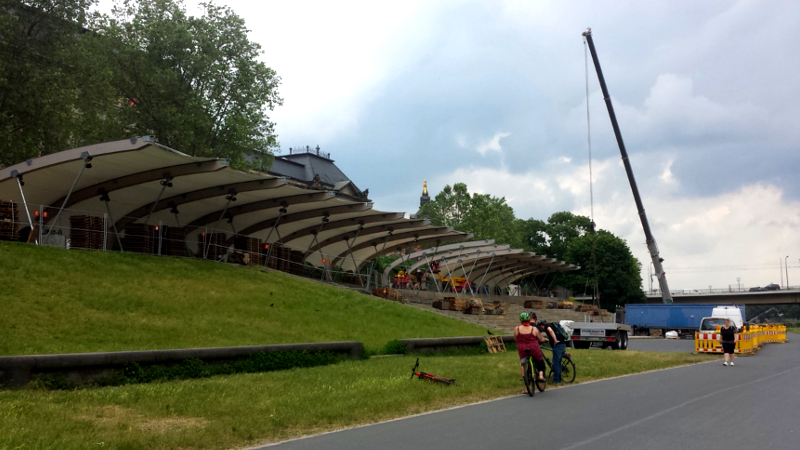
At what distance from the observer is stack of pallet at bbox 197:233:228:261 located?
28203 mm

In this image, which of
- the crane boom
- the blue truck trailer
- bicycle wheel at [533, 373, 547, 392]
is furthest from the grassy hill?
the blue truck trailer

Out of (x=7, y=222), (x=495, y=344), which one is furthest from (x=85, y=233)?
(x=495, y=344)

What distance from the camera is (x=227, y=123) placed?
124 feet

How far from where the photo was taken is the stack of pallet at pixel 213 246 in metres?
28.2

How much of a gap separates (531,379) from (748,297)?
90.2 meters

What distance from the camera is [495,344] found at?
22.8m

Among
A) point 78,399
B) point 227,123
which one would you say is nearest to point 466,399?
point 78,399

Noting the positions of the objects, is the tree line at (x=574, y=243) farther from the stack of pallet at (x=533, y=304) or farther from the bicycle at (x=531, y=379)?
the bicycle at (x=531, y=379)

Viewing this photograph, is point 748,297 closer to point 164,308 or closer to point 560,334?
point 560,334

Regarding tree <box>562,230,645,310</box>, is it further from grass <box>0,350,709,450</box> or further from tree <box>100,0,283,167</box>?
grass <box>0,350,709,450</box>

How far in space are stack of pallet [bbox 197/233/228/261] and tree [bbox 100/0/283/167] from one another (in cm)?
921

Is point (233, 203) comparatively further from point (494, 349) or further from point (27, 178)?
point (494, 349)

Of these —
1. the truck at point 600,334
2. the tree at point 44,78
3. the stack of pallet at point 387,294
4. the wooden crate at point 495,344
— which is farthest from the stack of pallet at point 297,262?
the truck at point 600,334

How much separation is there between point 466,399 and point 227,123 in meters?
30.2
